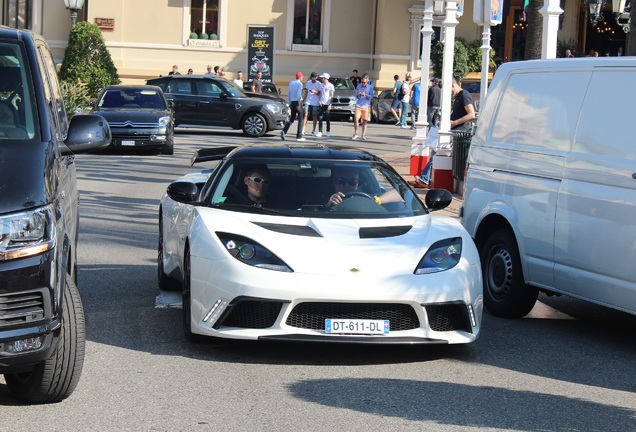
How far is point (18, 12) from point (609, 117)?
43695 mm

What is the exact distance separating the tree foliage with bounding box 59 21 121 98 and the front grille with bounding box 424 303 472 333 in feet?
122

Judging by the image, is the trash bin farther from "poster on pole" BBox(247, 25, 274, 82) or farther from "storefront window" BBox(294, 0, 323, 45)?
"storefront window" BBox(294, 0, 323, 45)

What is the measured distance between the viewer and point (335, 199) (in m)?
8.08

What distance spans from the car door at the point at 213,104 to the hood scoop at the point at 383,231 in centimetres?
2448

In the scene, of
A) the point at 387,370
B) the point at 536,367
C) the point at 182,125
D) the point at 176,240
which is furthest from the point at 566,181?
the point at 182,125

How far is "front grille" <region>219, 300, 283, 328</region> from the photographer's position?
Answer: 703 cm

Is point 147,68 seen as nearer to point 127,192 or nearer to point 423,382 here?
point 127,192

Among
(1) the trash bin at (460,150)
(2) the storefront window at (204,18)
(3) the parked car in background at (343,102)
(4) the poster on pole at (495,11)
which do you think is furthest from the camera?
(2) the storefront window at (204,18)

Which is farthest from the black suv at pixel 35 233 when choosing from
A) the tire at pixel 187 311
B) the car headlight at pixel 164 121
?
the car headlight at pixel 164 121

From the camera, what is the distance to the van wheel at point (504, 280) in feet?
29.4

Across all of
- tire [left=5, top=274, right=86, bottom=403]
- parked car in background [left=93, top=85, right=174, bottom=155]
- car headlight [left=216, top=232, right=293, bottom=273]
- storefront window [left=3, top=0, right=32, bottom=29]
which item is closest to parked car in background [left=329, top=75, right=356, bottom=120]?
storefront window [left=3, top=0, right=32, bottom=29]

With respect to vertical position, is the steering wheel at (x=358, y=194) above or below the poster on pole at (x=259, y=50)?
below

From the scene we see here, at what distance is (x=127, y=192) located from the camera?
58.1 ft

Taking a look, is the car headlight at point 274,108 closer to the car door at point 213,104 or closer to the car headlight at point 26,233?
the car door at point 213,104
